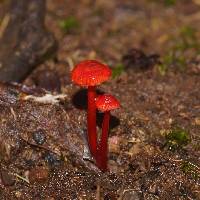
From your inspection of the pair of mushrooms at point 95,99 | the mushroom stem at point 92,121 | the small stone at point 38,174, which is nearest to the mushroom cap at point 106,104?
the pair of mushrooms at point 95,99

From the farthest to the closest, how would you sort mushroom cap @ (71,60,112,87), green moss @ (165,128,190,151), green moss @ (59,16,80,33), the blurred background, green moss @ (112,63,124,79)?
green moss @ (59,16,80,33) → the blurred background → green moss @ (112,63,124,79) → green moss @ (165,128,190,151) → mushroom cap @ (71,60,112,87)

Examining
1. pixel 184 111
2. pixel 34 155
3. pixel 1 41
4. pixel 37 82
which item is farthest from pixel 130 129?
pixel 1 41

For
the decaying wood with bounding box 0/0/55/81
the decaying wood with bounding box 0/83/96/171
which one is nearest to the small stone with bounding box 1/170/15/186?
the decaying wood with bounding box 0/83/96/171

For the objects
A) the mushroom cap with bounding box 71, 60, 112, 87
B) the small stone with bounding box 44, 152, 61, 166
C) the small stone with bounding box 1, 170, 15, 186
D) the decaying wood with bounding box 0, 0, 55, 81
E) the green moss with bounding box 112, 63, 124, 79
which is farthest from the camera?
the green moss with bounding box 112, 63, 124, 79

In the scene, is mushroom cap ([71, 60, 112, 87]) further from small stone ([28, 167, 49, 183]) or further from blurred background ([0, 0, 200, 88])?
blurred background ([0, 0, 200, 88])

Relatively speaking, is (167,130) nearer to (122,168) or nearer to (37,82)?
(122,168)
